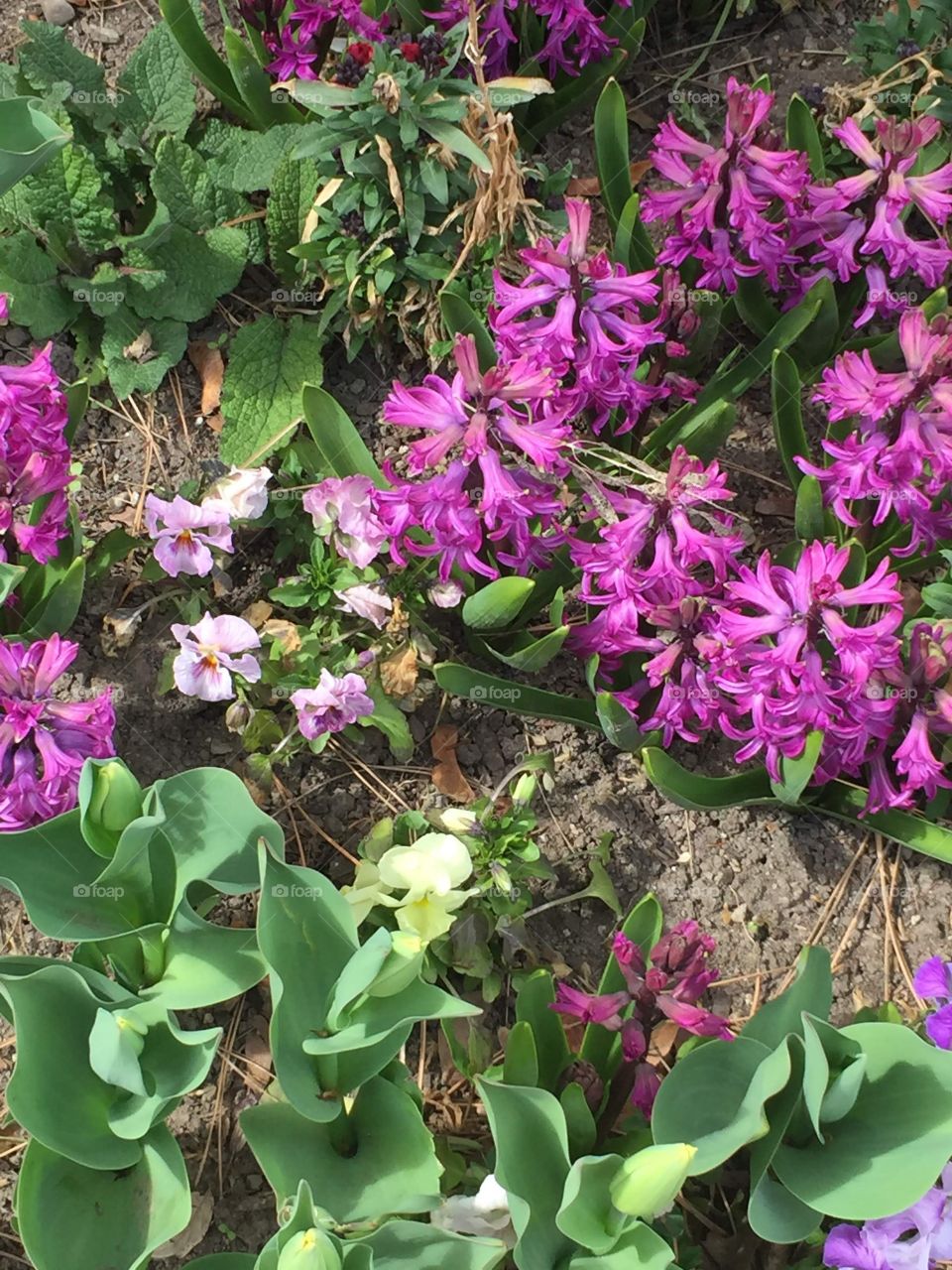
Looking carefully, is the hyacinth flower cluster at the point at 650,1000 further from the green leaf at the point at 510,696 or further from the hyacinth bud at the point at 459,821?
the green leaf at the point at 510,696

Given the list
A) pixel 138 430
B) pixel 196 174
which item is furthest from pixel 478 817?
pixel 196 174

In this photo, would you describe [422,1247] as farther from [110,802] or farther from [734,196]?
[734,196]

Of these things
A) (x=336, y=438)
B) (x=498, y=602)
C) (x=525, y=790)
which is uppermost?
(x=336, y=438)

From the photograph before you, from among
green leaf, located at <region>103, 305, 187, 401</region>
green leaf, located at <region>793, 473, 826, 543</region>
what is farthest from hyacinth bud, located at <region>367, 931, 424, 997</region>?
green leaf, located at <region>103, 305, 187, 401</region>

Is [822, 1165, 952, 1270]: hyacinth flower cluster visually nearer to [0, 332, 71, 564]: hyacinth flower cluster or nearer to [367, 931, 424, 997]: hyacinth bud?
[367, 931, 424, 997]: hyacinth bud

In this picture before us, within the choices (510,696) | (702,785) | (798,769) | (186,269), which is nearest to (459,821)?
(510,696)

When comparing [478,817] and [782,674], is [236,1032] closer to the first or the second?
[478,817]

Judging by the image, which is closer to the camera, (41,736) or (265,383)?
(41,736)
